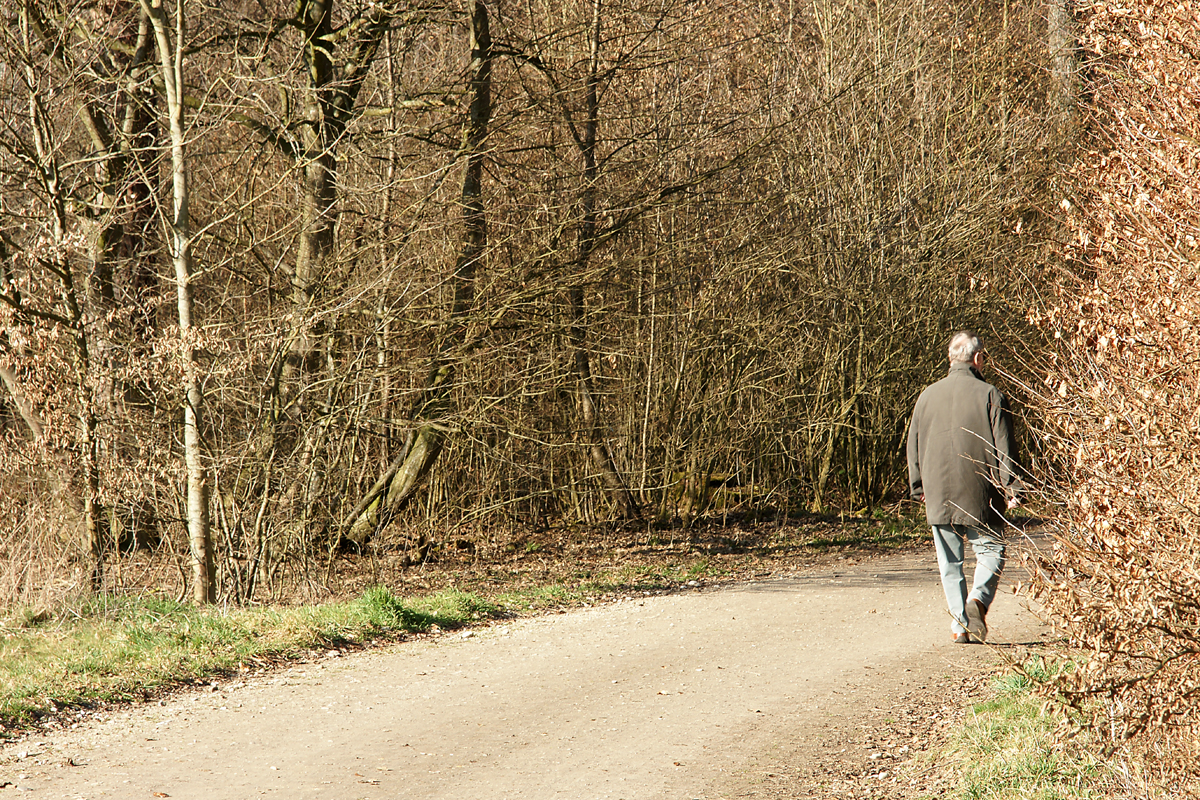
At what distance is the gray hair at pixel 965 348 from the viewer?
7.13m

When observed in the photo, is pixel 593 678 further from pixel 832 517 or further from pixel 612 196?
pixel 832 517

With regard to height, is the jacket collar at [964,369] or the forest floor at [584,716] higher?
the jacket collar at [964,369]

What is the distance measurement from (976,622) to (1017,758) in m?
2.64

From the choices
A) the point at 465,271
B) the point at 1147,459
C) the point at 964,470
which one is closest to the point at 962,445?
the point at 964,470

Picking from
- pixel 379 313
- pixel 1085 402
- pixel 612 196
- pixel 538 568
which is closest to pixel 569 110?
pixel 612 196

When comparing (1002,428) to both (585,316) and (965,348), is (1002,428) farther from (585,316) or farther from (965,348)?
(585,316)

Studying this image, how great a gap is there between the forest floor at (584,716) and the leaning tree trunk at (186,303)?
3.17 meters

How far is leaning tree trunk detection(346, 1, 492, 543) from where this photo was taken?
36.4ft

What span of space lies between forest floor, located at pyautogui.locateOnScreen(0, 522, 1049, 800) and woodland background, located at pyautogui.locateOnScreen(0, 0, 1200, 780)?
2.34 meters

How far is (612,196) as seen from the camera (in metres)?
12.2

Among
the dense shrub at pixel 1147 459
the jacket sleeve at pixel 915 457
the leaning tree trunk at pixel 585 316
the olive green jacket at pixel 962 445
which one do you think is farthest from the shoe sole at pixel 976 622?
the leaning tree trunk at pixel 585 316

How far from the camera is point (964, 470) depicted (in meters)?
7.04

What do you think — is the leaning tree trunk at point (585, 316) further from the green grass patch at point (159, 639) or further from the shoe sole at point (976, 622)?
the shoe sole at point (976, 622)

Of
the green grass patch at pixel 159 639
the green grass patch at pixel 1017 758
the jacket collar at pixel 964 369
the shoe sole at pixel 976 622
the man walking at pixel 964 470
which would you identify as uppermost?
the jacket collar at pixel 964 369
